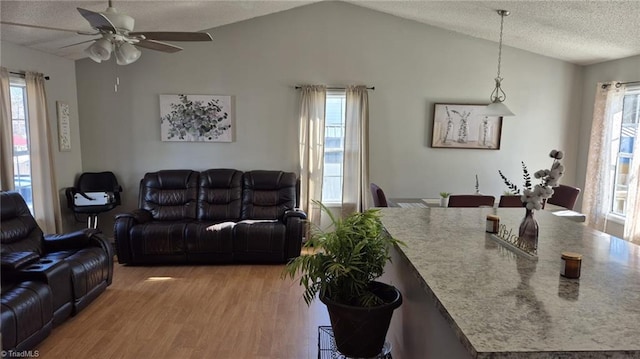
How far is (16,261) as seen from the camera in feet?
9.03

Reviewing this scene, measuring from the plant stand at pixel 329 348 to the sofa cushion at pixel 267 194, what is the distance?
8.87 feet

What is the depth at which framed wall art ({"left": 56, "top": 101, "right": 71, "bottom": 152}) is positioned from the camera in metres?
4.79

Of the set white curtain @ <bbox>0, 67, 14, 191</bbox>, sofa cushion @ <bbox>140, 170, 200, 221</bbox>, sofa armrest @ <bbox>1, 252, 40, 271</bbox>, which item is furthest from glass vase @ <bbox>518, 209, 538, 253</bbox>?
white curtain @ <bbox>0, 67, 14, 191</bbox>

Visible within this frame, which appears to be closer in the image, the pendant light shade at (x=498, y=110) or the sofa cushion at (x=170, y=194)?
the pendant light shade at (x=498, y=110)

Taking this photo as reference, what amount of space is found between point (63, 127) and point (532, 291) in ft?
17.5

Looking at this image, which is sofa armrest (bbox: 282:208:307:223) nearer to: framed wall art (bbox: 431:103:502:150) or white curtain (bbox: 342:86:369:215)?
white curtain (bbox: 342:86:369:215)

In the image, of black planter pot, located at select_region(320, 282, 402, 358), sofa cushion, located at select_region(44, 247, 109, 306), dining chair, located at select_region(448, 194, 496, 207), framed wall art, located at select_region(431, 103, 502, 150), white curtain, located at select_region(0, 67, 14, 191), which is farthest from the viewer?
framed wall art, located at select_region(431, 103, 502, 150)

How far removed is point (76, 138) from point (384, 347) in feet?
16.3

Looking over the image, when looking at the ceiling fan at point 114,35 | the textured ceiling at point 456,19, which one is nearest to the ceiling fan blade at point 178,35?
the ceiling fan at point 114,35

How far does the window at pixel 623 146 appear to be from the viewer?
4727 mm

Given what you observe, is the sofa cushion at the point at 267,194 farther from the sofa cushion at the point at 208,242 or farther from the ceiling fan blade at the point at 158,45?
the ceiling fan blade at the point at 158,45

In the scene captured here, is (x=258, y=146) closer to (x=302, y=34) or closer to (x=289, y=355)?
(x=302, y=34)

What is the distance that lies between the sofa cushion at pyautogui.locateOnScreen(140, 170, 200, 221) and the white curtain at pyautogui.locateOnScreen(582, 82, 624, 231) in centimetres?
511

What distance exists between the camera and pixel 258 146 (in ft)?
17.8
